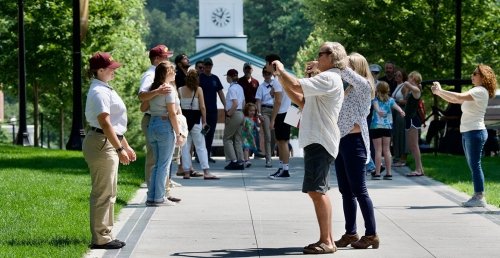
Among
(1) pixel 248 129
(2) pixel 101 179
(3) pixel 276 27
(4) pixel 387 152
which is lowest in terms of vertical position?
(4) pixel 387 152

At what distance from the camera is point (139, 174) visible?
19.0m

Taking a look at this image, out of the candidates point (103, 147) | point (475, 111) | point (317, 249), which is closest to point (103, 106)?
point (103, 147)

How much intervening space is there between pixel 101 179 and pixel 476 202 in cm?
529

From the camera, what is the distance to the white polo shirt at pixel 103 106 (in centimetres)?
1052

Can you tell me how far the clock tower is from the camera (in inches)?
3472

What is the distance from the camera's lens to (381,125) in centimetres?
1856

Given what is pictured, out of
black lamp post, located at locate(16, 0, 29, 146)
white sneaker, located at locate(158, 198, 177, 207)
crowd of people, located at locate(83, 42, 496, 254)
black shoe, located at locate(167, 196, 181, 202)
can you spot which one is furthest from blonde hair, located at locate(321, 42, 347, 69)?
black lamp post, located at locate(16, 0, 29, 146)

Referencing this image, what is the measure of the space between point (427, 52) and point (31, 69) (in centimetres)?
1500

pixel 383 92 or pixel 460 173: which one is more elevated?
pixel 383 92

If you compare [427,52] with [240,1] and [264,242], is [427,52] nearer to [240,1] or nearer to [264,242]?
[264,242]

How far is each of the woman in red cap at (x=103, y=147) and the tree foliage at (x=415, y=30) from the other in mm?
27719

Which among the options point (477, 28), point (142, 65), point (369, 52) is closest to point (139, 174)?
point (369, 52)

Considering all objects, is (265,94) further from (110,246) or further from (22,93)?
(22,93)

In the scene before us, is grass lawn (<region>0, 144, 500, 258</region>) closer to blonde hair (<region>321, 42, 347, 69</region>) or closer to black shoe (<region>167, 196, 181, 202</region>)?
black shoe (<region>167, 196, 181, 202</region>)
